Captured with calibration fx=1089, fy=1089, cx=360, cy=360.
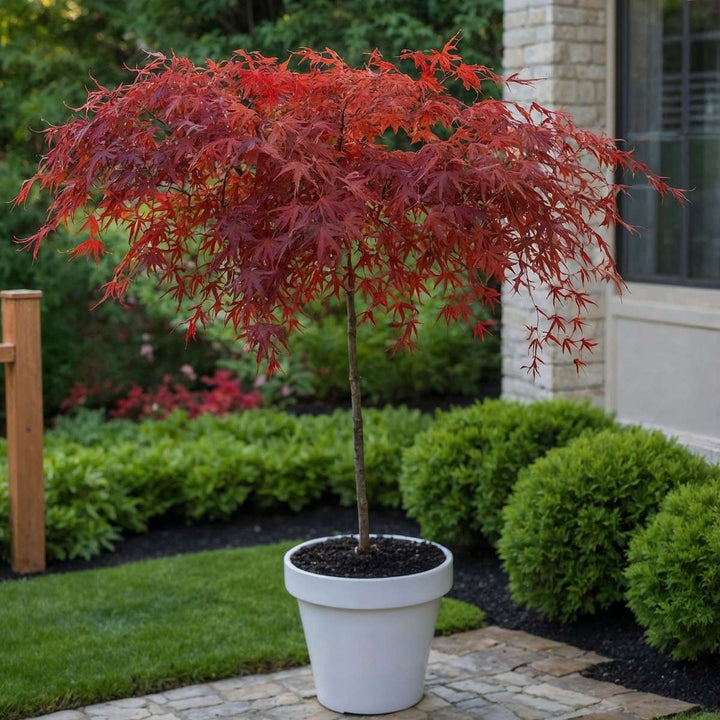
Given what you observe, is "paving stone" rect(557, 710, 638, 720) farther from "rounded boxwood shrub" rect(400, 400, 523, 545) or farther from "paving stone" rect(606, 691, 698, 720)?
"rounded boxwood shrub" rect(400, 400, 523, 545)

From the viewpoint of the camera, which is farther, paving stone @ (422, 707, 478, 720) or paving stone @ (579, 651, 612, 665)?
paving stone @ (579, 651, 612, 665)

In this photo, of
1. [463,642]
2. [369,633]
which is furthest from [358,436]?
[463,642]

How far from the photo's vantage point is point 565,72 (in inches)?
247

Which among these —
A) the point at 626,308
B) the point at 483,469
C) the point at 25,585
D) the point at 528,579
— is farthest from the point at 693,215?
the point at 25,585

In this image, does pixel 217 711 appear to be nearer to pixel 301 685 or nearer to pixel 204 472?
pixel 301 685

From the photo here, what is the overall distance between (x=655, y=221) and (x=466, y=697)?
10.7 feet

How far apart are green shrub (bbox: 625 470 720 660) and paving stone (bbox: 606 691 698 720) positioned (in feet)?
0.66

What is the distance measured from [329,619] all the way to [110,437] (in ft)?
13.6

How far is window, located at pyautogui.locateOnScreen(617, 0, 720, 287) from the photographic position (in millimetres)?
5848

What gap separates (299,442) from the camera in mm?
7230

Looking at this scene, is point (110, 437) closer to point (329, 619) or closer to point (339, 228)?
point (329, 619)

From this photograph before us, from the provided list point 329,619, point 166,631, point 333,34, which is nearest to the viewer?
point 329,619

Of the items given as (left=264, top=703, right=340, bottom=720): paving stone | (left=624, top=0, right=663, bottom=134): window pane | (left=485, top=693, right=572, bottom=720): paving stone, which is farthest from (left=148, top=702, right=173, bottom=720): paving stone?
(left=624, top=0, right=663, bottom=134): window pane

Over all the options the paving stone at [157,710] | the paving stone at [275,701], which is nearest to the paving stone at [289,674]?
the paving stone at [275,701]
